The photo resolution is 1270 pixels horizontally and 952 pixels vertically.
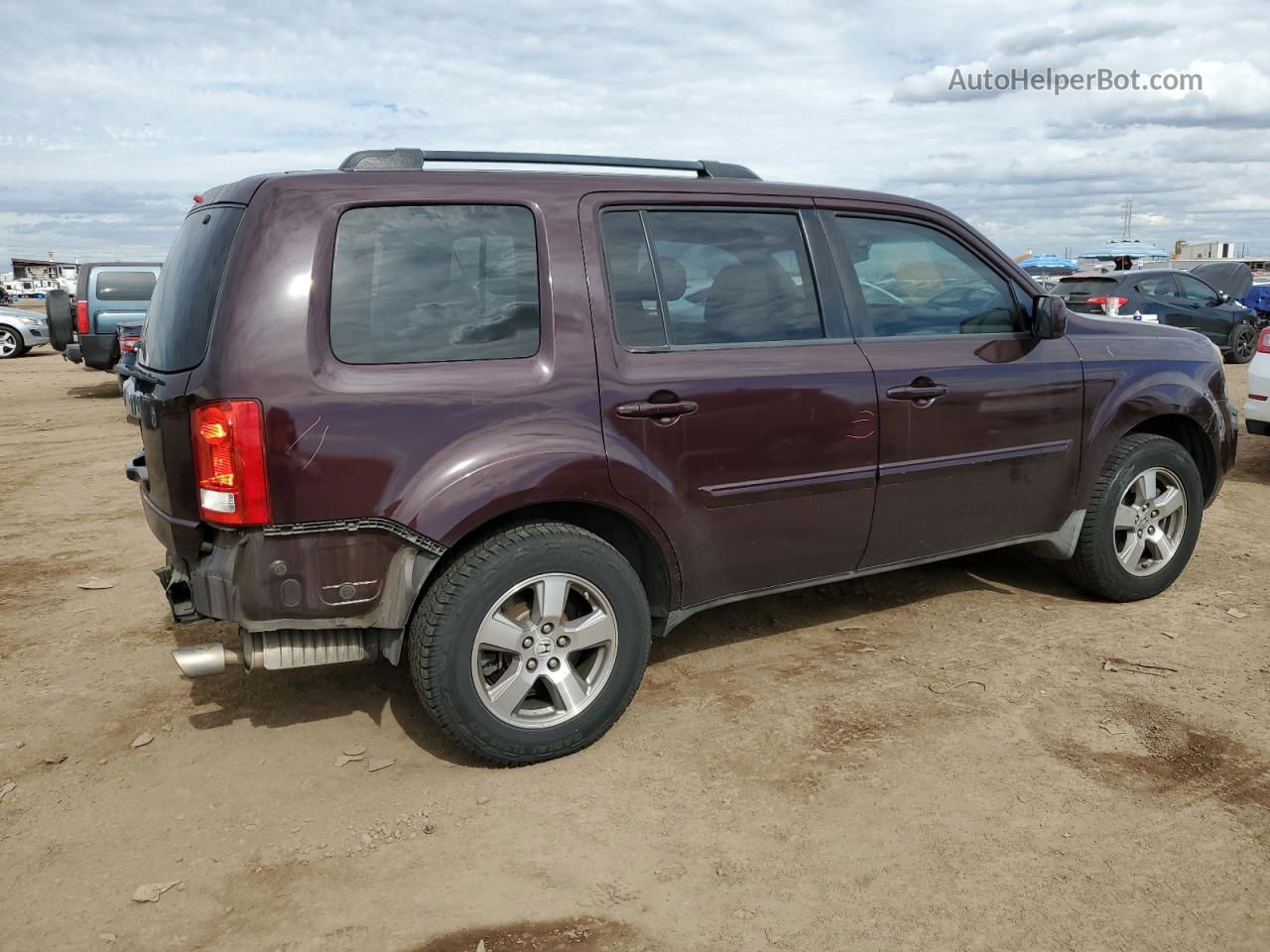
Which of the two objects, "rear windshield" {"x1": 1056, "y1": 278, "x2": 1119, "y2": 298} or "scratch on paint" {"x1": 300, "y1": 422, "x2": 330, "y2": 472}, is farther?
"rear windshield" {"x1": 1056, "y1": 278, "x2": 1119, "y2": 298}

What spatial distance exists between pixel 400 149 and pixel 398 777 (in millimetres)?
2060

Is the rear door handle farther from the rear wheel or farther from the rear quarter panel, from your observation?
the rear wheel

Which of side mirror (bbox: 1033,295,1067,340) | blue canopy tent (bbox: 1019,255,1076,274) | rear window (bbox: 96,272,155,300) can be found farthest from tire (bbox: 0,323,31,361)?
blue canopy tent (bbox: 1019,255,1076,274)

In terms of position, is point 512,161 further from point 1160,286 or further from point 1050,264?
point 1050,264

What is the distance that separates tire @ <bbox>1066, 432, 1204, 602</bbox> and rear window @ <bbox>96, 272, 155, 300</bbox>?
13.4m

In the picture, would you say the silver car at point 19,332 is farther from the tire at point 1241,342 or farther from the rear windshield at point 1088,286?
the tire at point 1241,342

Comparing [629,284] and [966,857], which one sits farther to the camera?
[629,284]

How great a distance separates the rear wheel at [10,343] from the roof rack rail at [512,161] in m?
22.0

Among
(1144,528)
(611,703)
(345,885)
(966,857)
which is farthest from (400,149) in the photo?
(1144,528)

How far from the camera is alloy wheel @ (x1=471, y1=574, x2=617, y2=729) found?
3.20 meters

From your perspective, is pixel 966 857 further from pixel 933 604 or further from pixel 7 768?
pixel 7 768

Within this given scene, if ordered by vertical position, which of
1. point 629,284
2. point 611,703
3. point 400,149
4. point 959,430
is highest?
point 400,149

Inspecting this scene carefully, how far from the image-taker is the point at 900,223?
13.5 feet

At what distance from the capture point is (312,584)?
2.98 meters
